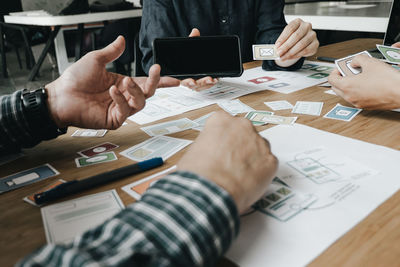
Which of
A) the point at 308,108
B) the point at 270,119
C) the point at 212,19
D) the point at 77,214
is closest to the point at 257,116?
the point at 270,119

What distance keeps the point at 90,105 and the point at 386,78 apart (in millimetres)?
696

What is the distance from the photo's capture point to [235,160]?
44 cm

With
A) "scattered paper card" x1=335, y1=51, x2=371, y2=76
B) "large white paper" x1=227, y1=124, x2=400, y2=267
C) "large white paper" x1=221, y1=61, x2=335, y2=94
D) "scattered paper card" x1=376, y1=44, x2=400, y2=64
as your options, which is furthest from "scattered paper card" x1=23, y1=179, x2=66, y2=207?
"scattered paper card" x1=376, y1=44, x2=400, y2=64

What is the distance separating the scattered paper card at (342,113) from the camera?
767 mm

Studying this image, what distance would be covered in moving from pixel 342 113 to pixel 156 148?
0.47 m

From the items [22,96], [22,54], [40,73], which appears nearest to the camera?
[22,96]

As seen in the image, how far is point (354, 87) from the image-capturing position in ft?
2.59

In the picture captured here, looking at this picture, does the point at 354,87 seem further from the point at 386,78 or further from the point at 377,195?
the point at 377,195

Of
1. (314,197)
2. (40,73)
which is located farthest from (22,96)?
(40,73)

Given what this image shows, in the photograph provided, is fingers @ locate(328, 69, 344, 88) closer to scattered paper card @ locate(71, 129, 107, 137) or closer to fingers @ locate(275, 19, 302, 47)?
fingers @ locate(275, 19, 302, 47)

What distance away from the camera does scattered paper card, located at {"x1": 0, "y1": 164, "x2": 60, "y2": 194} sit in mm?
561

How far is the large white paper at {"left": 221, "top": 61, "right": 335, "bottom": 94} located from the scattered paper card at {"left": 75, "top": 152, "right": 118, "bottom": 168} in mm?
530

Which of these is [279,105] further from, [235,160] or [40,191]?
[40,191]

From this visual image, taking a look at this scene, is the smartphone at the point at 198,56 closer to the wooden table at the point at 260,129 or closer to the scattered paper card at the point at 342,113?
the wooden table at the point at 260,129
